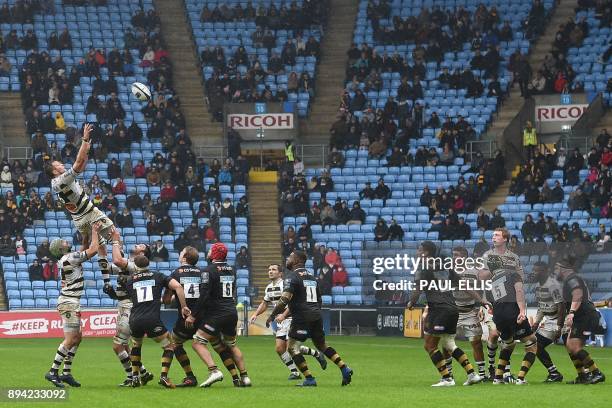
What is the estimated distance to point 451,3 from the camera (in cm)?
5394

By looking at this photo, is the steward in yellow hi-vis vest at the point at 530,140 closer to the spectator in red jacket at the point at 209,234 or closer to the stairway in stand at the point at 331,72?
the stairway in stand at the point at 331,72

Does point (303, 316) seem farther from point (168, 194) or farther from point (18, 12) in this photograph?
point (18, 12)

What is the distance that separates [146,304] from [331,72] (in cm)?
3328

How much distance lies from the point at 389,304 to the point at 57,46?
20.0m

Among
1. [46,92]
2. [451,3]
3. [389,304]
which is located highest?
[451,3]

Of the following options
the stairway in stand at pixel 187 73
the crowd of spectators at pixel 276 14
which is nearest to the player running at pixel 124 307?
the stairway in stand at pixel 187 73

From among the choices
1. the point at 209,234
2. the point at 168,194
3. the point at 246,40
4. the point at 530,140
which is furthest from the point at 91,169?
the point at 530,140

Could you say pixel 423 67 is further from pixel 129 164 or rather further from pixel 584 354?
pixel 584 354

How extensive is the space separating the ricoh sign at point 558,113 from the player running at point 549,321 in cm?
2699

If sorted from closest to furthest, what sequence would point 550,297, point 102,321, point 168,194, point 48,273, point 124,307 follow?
1. point 124,307
2. point 550,297
3. point 102,321
4. point 48,273
5. point 168,194

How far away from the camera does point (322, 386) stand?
21.4 meters

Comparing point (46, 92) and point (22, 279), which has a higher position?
point (46, 92)

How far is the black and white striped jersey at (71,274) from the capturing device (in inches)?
824

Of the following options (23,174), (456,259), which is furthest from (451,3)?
(456,259)
